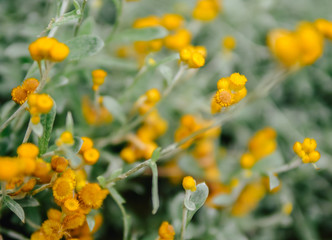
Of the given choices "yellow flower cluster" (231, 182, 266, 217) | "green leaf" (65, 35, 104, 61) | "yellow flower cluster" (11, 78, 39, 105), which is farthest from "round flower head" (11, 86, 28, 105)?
"yellow flower cluster" (231, 182, 266, 217)

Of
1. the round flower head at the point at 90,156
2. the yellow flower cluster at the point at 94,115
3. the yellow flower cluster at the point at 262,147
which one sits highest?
the round flower head at the point at 90,156

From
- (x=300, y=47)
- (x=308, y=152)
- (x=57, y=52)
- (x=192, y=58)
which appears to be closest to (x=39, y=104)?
(x=57, y=52)

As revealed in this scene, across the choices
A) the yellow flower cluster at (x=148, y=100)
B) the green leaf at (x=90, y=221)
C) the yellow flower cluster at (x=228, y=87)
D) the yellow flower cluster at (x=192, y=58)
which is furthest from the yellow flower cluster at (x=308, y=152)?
the green leaf at (x=90, y=221)

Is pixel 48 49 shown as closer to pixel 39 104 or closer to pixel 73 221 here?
pixel 39 104

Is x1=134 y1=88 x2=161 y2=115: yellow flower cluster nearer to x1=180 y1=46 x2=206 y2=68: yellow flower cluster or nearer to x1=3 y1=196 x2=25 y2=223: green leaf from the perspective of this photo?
x1=180 y1=46 x2=206 y2=68: yellow flower cluster

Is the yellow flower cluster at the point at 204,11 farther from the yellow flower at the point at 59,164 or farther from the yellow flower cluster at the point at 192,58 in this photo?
the yellow flower at the point at 59,164

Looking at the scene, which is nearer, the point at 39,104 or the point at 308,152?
the point at 39,104
